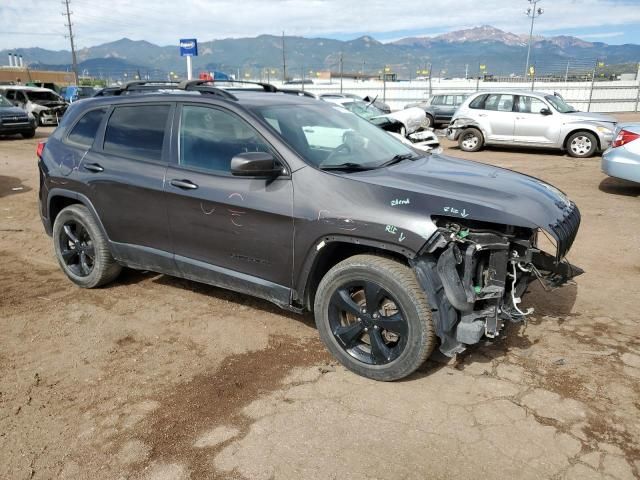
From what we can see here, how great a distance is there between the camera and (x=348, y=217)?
3229mm

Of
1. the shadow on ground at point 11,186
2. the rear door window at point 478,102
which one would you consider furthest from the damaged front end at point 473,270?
the rear door window at point 478,102

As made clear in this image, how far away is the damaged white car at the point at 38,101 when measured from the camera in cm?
2241

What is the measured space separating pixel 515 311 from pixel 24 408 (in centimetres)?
304

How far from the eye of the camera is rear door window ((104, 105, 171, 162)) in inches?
164

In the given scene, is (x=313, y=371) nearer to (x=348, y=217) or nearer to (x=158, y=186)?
(x=348, y=217)

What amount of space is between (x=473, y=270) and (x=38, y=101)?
80.8ft

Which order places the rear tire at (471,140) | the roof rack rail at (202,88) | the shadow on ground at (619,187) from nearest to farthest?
the roof rack rail at (202,88), the shadow on ground at (619,187), the rear tire at (471,140)

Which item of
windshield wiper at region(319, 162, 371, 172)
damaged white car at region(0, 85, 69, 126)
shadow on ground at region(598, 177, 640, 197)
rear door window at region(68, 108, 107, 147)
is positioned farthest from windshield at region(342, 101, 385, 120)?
damaged white car at region(0, 85, 69, 126)

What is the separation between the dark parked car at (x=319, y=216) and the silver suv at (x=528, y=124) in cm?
1051

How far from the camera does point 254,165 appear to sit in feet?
11.1

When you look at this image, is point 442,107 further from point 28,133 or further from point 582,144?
point 28,133

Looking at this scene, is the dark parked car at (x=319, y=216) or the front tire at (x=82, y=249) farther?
the front tire at (x=82, y=249)

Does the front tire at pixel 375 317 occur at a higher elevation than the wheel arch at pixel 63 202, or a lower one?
lower

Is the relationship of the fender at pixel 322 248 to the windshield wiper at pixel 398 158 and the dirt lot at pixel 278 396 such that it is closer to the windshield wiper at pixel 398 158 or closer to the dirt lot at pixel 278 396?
the dirt lot at pixel 278 396
